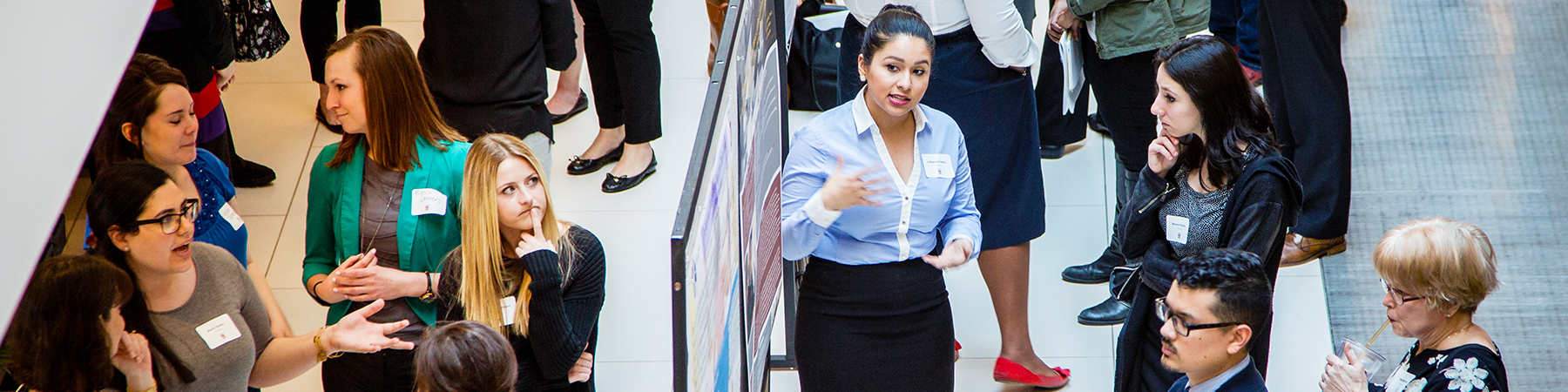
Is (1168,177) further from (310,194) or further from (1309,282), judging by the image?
(310,194)

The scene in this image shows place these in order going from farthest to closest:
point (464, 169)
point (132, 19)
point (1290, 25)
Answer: point (1290, 25)
point (464, 169)
point (132, 19)

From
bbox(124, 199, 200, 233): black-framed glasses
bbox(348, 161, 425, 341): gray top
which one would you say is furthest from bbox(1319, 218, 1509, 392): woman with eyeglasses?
bbox(124, 199, 200, 233): black-framed glasses

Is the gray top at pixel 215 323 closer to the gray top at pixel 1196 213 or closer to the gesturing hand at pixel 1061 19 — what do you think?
the gray top at pixel 1196 213

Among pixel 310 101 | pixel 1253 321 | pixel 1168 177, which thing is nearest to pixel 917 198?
pixel 1168 177

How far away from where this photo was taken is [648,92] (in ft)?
16.9

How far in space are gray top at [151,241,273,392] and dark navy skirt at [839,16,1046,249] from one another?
1860 millimetres

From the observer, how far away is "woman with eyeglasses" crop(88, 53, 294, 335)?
11.4 feet

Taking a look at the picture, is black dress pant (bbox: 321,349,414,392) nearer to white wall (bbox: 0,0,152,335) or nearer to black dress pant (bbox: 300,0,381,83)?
white wall (bbox: 0,0,152,335)

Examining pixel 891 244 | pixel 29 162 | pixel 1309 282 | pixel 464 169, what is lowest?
pixel 1309 282

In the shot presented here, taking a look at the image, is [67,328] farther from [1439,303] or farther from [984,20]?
[1439,303]

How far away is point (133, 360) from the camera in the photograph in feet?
9.45

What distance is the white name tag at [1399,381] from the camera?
10.1 ft

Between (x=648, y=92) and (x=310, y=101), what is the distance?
183 centimetres

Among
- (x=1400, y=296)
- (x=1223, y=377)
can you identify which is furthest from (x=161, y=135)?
(x=1400, y=296)
